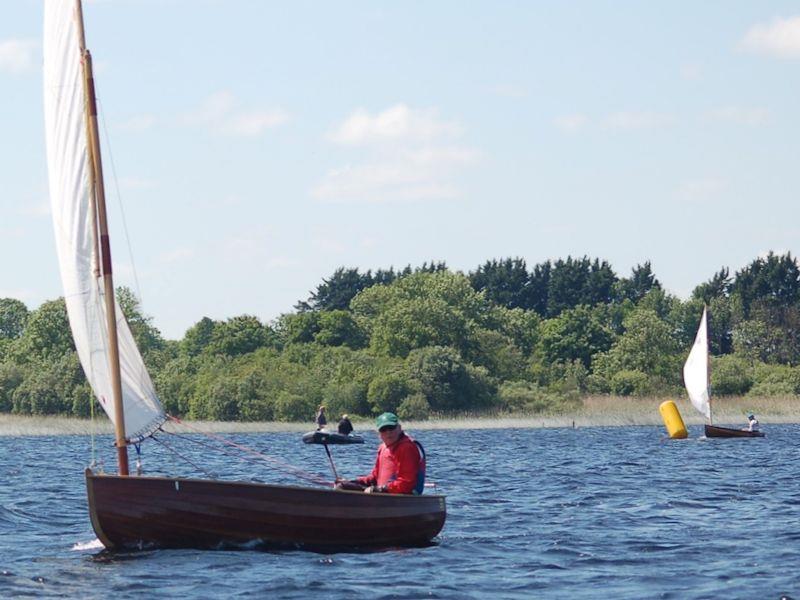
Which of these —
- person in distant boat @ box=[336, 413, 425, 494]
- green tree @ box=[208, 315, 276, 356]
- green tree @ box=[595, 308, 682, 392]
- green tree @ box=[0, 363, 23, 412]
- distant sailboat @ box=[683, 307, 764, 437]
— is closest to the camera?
person in distant boat @ box=[336, 413, 425, 494]

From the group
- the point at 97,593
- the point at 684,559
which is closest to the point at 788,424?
the point at 684,559

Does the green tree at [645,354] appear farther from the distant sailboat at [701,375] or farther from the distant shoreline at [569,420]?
the distant sailboat at [701,375]

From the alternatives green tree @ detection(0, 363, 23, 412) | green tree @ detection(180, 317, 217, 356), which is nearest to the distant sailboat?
green tree @ detection(0, 363, 23, 412)

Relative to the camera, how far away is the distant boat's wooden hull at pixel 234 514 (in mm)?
19141

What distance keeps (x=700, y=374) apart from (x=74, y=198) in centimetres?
5003

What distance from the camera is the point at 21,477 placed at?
37.7 meters

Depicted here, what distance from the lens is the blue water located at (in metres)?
17.3

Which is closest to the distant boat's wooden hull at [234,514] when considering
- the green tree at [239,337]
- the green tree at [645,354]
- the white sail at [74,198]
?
the white sail at [74,198]

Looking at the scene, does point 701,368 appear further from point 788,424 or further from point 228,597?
point 228,597

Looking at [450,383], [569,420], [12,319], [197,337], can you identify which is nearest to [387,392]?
[450,383]

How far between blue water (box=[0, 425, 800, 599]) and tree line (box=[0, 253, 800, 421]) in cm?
5404

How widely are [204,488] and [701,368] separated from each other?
49.6 m

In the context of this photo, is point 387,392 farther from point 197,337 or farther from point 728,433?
point 197,337

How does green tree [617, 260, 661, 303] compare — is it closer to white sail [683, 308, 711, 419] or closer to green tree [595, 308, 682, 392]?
green tree [595, 308, 682, 392]
